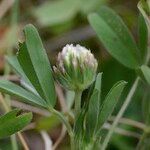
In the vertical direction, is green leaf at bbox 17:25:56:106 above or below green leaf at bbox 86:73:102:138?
above

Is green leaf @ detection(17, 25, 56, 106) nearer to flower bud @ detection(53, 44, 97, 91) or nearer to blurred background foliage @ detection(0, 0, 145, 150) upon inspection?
flower bud @ detection(53, 44, 97, 91)

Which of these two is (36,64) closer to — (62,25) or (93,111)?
(93,111)

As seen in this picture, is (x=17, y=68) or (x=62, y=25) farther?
(x=62, y=25)

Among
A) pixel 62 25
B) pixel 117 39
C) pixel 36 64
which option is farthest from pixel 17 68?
pixel 62 25

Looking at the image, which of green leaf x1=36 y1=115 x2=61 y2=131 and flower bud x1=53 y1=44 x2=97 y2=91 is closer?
flower bud x1=53 y1=44 x2=97 y2=91

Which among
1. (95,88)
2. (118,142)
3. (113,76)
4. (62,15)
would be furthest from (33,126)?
(62,15)

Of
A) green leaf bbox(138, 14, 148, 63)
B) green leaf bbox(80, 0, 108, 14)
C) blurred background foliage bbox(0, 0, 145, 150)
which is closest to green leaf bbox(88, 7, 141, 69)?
green leaf bbox(138, 14, 148, 63)

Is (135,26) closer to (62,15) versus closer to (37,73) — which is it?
(62,15)
